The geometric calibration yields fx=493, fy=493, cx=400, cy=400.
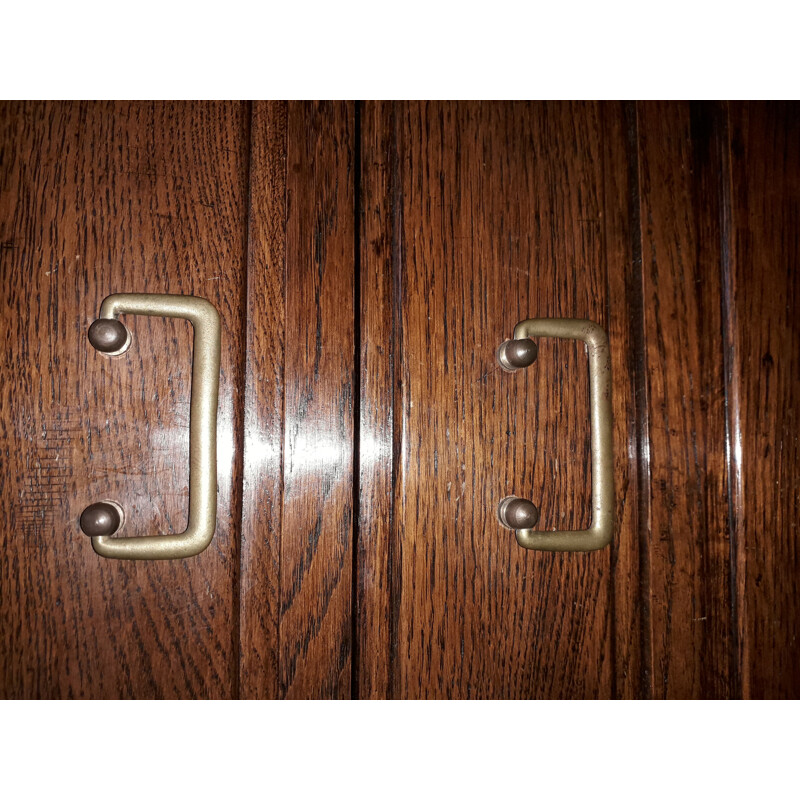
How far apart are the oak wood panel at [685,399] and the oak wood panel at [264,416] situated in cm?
26

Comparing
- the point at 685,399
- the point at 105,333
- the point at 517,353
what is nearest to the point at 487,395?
the point at 517,353

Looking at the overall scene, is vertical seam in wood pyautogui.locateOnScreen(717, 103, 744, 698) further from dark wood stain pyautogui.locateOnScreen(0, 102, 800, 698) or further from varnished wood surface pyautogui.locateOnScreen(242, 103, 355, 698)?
varnished wood surface pyautogui.locateOnScreen(242, 103, 355, 698)

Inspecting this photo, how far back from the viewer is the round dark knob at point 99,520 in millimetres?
286

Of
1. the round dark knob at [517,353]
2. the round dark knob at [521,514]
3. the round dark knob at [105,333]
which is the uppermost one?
the round dark knob at [105,333]

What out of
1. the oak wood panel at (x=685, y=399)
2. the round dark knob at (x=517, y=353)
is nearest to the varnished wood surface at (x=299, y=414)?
the round dark knob at (x=517, y=353)

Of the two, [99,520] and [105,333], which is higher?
[105,333]

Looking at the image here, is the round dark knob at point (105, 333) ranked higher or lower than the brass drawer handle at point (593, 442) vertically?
higher

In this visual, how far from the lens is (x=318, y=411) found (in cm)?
33

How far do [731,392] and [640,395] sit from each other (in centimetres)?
7

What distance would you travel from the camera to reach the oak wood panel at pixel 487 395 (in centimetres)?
33

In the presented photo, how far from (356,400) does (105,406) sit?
163 mm

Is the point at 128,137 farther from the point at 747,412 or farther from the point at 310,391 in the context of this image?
the point at 747,412

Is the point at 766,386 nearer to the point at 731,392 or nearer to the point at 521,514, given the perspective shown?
the point at 731,392

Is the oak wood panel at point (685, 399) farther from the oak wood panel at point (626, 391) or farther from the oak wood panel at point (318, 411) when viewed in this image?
the oak wood panel at point (318, 411)
